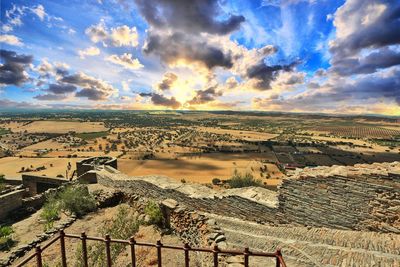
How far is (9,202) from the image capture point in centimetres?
1714

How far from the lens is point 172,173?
142ft

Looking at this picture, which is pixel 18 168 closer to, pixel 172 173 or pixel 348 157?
pixel 172 173

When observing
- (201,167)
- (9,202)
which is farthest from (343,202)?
(201,167)

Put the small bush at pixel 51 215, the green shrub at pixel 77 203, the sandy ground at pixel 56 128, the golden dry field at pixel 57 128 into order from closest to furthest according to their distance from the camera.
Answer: the green shrub at pixel 77 203
the small bush at pixel 51 215
the golden dry field at pixel 57 128
the sandy ground at pixel 56 128

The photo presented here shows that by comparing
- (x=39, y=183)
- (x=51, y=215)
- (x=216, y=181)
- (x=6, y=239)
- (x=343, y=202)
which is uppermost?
(x=343, y=202)

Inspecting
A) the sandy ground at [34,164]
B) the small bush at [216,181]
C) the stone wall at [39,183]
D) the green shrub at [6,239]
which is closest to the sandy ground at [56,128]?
the sandy ground at [34,164]

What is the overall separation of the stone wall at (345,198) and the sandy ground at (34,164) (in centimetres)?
4290

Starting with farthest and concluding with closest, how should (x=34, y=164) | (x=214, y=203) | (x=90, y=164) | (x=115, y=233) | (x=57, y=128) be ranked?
(x=57, y=128)
(x=34, y=164)
(x=90, y=164)
(x=214, y=203)
(x=115, y=233)

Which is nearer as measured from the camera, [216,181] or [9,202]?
[9,202]

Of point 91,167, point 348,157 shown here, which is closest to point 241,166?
point 348,157

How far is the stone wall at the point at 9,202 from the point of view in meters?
16.7

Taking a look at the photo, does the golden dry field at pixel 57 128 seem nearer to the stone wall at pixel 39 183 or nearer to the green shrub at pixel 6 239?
the stone wall at pixel 39 183

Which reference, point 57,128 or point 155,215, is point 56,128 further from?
point 155,215

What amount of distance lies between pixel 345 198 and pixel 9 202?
765 inches
